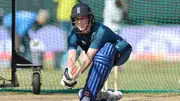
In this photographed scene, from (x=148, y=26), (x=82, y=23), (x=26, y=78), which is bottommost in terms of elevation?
(x=26, y=78)

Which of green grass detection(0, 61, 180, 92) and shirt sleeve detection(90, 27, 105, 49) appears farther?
green grass detection(0, 61, 180, 92)

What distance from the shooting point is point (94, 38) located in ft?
17.0

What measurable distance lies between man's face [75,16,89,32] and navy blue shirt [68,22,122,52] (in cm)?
10

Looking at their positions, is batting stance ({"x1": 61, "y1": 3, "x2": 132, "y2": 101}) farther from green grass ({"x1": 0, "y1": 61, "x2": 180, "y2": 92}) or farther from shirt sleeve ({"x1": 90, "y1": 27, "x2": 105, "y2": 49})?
green grass ({"x1": 0, "y1": 61, "x2": 180, "y2": 92})

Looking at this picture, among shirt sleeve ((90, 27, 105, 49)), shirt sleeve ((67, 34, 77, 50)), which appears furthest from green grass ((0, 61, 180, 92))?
shirt sleeve ((90, 27, 105, 49))

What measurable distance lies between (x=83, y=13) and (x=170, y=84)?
3953 mm

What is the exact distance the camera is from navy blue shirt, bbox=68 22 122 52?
16.9ft

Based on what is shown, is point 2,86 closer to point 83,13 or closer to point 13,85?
point 13,85

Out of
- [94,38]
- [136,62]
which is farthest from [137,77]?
[94,38]

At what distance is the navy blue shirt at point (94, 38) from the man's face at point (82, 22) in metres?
0.10

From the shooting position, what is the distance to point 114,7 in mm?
8242

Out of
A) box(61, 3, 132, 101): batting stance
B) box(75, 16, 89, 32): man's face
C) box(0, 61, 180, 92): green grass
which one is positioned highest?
box(75, 16, 89, 32): man's face

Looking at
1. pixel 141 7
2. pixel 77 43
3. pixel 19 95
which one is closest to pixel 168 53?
pixel 141 7

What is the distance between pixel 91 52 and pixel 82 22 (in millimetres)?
321
